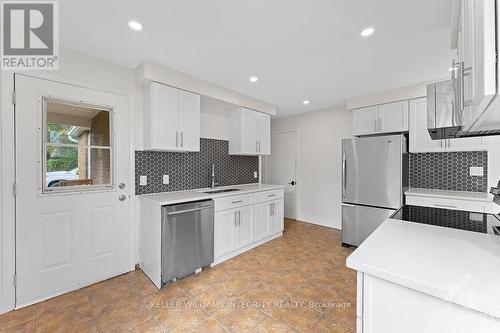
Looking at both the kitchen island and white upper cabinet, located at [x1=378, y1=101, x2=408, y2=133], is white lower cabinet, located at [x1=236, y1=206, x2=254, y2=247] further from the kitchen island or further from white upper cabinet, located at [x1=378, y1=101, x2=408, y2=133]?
white upper cabinet, located at [x1=378, y1=101, x2=408, y2=133]

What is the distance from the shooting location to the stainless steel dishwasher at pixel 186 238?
86.4 inches

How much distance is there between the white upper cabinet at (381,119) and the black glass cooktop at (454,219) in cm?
174

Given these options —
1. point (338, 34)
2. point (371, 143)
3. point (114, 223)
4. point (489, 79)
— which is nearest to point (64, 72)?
point (114, 223)

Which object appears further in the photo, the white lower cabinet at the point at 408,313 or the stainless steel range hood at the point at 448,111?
the stainless steel range hood at the point at 448,111

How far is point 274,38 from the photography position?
1.93 m

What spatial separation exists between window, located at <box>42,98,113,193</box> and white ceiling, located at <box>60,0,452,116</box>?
64 cm

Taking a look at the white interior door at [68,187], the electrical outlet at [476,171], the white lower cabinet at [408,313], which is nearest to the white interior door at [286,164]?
the electrical outlet at [476,171]

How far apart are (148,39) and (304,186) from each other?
3.79m

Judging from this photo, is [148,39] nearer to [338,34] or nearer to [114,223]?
[338,34]

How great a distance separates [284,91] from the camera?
3311 millimetres

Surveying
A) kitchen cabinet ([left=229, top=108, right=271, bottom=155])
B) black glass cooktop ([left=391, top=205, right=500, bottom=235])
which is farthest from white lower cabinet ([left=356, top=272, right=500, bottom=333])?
kitchen cabinet ([left=229, top=108, right=271, bottom=155])

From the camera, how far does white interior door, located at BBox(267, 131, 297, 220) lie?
15.8 feet

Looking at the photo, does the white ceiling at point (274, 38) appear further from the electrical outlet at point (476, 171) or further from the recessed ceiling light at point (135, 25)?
the electrical outlet at point (476, 171)
